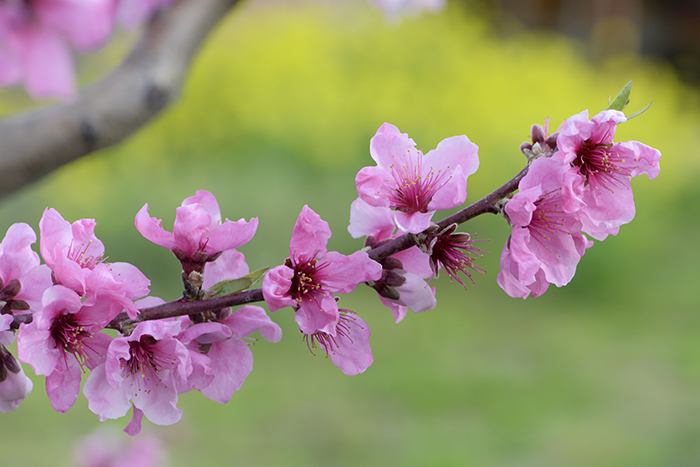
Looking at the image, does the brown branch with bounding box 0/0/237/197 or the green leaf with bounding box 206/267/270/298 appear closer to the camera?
the green leaf with bounding box 206/267/270/298

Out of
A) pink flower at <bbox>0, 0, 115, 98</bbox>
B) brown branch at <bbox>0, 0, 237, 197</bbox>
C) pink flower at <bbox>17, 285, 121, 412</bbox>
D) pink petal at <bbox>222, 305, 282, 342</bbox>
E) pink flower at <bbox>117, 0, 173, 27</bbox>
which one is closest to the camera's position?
pink flower at <bbox>17, 285, 121, 412</bbox>

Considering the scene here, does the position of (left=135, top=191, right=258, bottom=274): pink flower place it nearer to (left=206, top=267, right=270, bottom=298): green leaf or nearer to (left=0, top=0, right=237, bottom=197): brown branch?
(left=206, top=267, right=270, bottom=298): green leaf

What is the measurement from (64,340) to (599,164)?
0.46m

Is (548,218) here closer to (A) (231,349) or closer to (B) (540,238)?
(B) (540,238)

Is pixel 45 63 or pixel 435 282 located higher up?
pixel 435 282

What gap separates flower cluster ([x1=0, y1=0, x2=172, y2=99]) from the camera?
0.95 m

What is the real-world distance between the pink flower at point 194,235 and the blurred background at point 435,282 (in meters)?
0.73

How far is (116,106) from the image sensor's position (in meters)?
1.18

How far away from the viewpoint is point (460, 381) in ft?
10.4

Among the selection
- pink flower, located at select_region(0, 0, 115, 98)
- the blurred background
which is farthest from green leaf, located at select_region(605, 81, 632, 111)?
the blurred background

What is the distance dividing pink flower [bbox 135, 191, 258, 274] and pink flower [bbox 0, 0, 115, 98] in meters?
0.45

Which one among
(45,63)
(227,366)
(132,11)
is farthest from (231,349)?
(132,11)

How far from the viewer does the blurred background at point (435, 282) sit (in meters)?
2.76

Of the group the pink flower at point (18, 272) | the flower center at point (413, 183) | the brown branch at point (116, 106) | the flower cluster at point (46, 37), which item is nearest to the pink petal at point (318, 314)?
the flower center at point (413, 183)
